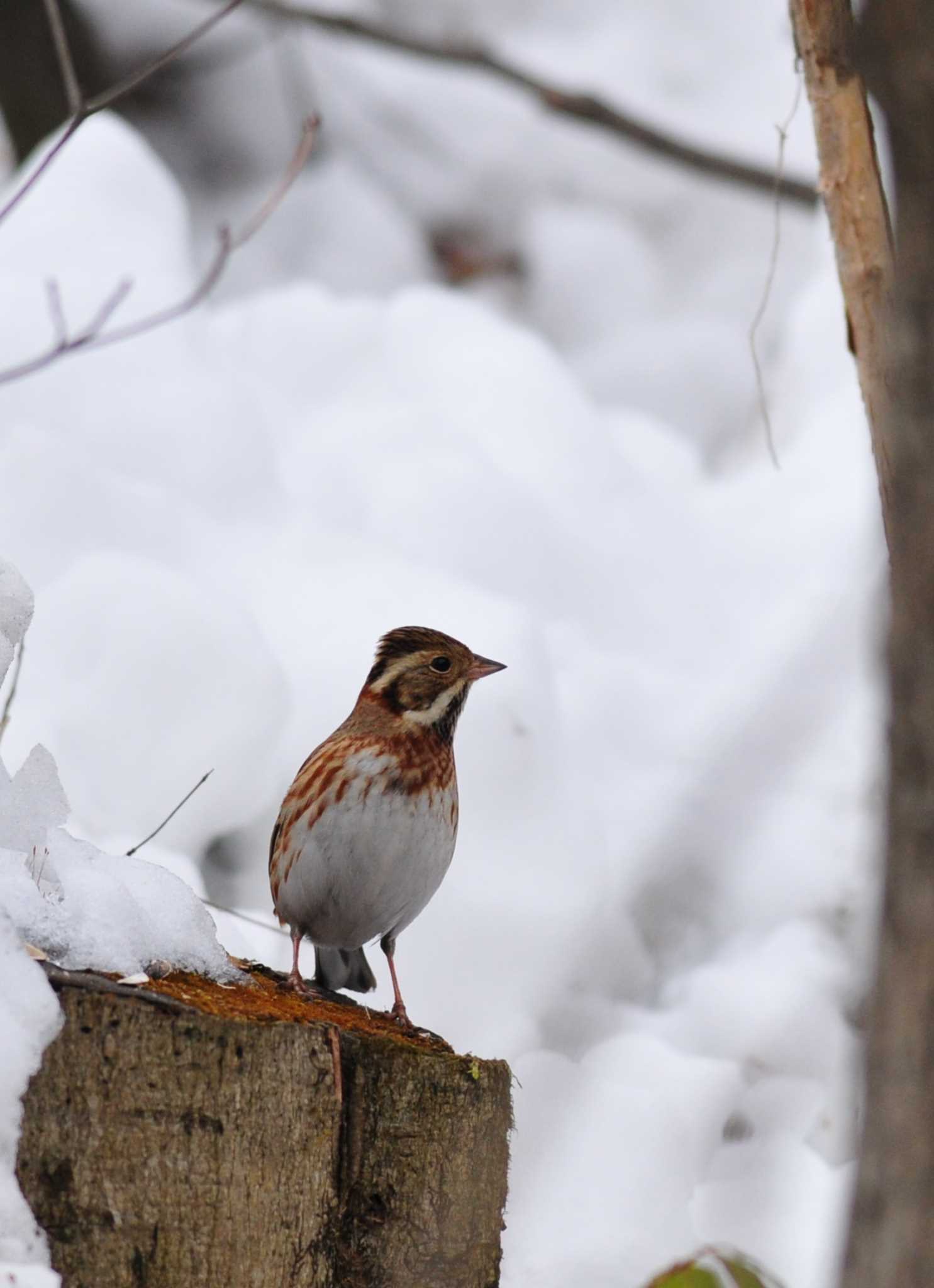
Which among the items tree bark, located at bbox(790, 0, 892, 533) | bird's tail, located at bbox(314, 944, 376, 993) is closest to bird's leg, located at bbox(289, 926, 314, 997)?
bird's tail, located at bbox(314, 944, 376, 993)

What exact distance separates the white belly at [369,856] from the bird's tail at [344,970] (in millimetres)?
451

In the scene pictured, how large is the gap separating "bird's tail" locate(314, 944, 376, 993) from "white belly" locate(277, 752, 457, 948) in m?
0.45

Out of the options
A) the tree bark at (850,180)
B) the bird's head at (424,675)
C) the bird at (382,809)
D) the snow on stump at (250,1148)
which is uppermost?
the tree bark at (850,180)

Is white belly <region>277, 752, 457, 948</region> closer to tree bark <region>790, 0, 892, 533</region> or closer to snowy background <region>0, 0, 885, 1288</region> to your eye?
snowy background <region>0, 0, 885, 1288</region>

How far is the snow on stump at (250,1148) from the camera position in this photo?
226 cm

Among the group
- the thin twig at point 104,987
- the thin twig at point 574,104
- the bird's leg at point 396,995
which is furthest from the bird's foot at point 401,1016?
the thin twig at point 574,104

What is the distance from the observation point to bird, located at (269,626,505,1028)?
3.60 m

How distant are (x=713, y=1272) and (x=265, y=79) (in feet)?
32.2

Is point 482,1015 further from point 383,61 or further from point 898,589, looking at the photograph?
point 383,61

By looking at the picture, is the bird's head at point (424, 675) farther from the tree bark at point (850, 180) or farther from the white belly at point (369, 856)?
the tree bark at point (850, 180)

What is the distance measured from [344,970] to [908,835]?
309 cm

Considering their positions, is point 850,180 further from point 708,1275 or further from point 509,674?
point 509,674

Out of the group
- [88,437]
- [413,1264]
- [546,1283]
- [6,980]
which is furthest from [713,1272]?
[88,437]

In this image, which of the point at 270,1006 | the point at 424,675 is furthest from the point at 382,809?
the point at 270,1006
